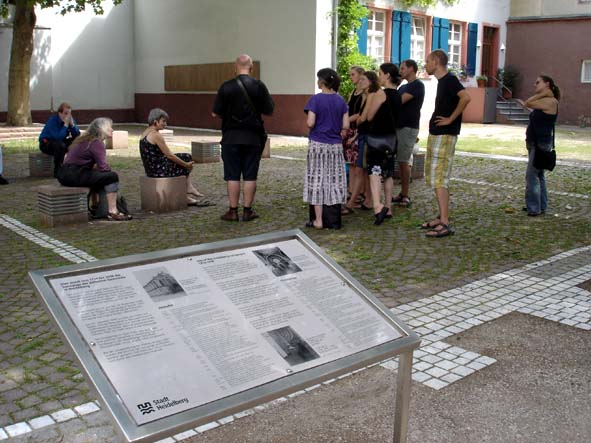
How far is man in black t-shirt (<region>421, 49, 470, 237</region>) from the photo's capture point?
23.5ft

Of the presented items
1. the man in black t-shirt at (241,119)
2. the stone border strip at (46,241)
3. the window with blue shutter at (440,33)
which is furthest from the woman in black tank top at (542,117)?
the window with blue shutter at (440,33)

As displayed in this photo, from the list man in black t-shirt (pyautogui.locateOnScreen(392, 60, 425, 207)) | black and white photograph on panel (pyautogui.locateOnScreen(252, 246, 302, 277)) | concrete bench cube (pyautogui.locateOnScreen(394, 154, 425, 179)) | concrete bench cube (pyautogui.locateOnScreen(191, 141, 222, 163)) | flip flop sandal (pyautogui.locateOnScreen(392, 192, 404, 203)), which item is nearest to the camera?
black and white photograph on panel (pyautogui.locateOnScreen(252, 246, 302, 277))

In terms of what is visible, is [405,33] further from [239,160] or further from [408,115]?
[239,160]

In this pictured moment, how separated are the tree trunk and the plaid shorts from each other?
15.0 meters

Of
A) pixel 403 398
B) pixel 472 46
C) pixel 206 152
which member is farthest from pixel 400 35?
pixel 403 398

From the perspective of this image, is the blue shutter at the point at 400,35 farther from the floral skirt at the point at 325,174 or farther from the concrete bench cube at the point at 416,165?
the floral skirt at the point at 325,174

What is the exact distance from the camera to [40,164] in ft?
39.1

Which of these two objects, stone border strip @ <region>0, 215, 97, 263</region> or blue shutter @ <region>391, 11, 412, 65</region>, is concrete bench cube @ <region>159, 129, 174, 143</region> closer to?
blue shutter @ <region>391, 11, 412, 65</region>

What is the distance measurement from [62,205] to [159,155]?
140cm

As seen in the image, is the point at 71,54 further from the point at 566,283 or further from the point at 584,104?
the point at 566,283

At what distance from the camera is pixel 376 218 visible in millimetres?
8117

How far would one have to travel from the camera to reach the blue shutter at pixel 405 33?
22562 mm

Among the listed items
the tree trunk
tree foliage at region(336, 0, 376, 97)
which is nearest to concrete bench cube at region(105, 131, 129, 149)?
the tree trunk

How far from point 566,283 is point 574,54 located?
22.9 meters
